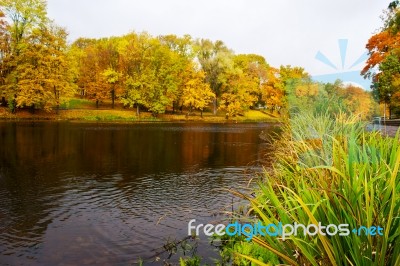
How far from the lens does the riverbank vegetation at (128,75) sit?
46.4 m

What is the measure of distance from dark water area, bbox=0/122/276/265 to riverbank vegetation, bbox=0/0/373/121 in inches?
866

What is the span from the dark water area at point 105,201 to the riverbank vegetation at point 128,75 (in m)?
22.0

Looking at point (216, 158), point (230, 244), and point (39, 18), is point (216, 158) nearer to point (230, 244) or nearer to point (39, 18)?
point (230, 244)

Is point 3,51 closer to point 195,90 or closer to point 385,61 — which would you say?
point 195,90

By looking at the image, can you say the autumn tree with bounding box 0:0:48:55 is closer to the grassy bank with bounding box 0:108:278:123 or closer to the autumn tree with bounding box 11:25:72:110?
the autumn tree with bounding box 11:25:72:110

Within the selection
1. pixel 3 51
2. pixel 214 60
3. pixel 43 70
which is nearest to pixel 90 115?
pixel 43 70

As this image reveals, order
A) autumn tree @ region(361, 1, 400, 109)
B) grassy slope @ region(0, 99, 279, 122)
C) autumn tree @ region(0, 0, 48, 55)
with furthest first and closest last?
autumn tree @ region(0, 0, 48, 55) → grassy slope @ region(0, 99, 279, 122) → autumn tree @ region(361, 1, 400, 109)

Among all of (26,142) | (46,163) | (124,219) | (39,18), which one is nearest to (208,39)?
(39,18)

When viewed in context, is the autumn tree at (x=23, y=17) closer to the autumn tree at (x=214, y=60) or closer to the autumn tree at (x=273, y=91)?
the autumn tree at (x=214, y=60)

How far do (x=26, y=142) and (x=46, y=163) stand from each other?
794 centimetres

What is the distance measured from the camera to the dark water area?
6.46 m

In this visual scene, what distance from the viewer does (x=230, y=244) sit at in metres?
6.44

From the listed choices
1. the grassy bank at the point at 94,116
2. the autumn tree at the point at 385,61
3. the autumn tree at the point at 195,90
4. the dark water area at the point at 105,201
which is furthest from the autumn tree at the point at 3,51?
the autumn tree at the point at 385,61

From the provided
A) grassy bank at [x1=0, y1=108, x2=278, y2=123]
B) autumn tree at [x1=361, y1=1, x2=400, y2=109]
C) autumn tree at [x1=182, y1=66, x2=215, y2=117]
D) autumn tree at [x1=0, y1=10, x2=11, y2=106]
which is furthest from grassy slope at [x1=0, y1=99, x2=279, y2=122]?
autumn tree at [x1=361, y1=1, x2=400, y2=109]
